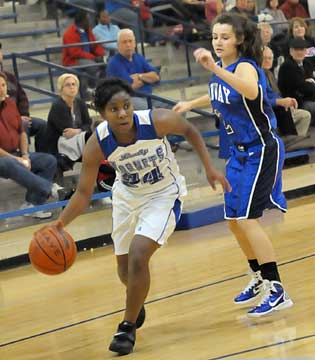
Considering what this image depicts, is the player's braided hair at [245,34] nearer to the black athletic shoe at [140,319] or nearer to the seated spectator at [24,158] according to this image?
the black athletic shoe at [140,319]

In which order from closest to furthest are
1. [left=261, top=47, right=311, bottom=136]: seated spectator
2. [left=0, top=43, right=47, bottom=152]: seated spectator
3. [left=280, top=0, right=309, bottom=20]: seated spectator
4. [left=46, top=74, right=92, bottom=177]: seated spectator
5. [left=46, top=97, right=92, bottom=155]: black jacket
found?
[left=46, top=74, right=92, bottom=177]: seated spectator
[left=46, top=97, right=92, bottom=155]: black jacket
[left=0, top=43, right=47, bottom=152]: seated spectator
[left=261, top=47, right=311, bottom=136]: seated spectator
[left=280, top=0, right=309, bottom=20]: seated spectator

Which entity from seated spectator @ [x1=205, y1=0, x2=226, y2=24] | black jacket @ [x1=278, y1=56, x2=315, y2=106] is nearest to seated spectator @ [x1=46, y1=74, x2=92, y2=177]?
black jacket @ [x1=278, y1=56, x2=315, y2=106]

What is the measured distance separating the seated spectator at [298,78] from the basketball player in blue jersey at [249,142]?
510 centimetres

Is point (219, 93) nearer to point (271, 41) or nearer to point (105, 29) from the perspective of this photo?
point (271, 41)

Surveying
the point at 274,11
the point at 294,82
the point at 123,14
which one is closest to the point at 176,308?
the point at 294,82

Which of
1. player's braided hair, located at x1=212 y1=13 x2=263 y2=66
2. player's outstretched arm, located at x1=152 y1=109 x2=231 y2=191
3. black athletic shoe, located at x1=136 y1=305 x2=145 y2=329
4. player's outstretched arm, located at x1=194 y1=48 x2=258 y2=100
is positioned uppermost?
player's braided hair, located at x1=212 y1=13 x2=263 y2=66

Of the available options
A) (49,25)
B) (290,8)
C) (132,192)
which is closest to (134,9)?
(49,25)

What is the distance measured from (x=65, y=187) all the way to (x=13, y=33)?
12.9 feet

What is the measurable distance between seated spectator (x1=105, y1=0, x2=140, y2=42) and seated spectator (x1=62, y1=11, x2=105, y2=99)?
3.08 feet

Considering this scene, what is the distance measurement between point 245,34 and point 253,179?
0.84 meters

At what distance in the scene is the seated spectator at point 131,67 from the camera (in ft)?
33.0

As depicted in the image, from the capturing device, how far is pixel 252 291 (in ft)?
19.2

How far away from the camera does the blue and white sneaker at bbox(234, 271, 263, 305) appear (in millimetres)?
5848

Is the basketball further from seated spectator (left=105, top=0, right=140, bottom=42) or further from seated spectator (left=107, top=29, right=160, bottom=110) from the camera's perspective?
seated spectator (left=105, top=0, right=140, bottom=42)
